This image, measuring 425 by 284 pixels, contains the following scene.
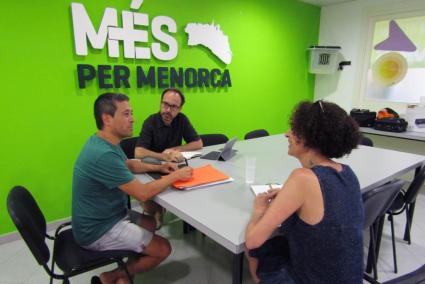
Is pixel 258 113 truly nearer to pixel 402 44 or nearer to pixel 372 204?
pixel 402 44

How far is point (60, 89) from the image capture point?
2.45 metres

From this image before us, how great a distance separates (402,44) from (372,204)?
11.7ft

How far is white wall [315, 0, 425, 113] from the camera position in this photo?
4094mm

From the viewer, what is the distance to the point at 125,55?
2715 millimetres

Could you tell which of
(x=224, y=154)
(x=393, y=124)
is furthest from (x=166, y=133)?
(x=393, y=124)

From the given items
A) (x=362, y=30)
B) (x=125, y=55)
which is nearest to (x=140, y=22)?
(x=125, y=55)

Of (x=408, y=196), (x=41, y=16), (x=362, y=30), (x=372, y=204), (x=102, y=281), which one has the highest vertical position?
(x=362, y=30)

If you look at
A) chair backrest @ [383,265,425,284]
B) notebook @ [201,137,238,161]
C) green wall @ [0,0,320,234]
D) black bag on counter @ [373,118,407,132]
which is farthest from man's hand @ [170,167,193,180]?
black bag on counter @ [373,118,407,132]

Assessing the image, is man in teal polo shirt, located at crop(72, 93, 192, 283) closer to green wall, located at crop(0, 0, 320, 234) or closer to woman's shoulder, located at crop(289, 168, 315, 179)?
woman's shoulder, located at crop(289, 168, 315, 179)

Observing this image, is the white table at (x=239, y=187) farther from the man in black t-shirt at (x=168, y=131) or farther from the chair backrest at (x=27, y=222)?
the chair backrest at (x=27, y=222)

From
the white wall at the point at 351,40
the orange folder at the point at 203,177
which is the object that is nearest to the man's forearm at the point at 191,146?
the orange folder at the point at 203,177

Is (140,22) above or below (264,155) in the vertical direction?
above

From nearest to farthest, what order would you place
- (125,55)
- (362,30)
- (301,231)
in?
(301,231), (125,55), (362,30)

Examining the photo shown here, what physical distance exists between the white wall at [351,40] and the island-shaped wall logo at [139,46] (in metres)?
2.13
